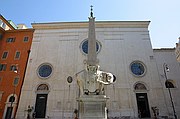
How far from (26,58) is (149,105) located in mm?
18667

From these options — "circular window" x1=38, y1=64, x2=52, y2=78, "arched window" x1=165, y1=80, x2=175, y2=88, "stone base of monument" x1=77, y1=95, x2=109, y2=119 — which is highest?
"circular window" x1=38, y1=64, x2=52, y2=78

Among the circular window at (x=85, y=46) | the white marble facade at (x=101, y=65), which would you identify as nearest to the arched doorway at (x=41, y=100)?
the white marble facade at (x=101, y=65)

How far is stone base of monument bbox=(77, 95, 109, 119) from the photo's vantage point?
6945 millimetres

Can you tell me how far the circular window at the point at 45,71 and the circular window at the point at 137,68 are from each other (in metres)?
→ 12.1

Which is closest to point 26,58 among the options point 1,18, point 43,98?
point 43,98

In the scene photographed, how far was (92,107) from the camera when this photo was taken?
7.08m

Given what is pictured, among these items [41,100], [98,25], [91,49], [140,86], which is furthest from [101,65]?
[91,49]

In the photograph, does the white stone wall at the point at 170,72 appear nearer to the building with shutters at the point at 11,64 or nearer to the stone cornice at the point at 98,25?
the stone cornice at the point at 98,25

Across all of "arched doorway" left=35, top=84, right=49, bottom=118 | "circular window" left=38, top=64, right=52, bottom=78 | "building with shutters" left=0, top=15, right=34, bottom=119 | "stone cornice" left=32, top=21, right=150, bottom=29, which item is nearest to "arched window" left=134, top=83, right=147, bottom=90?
"stone cornice" left=32, top=21, right=150, bottom=29

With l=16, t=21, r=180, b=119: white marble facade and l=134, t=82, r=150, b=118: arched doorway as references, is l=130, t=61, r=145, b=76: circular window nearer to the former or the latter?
l=16, t=21, r=180, b=119: white marble facade

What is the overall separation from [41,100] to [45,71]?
4.19 m

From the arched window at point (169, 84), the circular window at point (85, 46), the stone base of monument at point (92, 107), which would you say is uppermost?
the circular window at point (85, 46)

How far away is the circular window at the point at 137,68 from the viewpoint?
21467mm

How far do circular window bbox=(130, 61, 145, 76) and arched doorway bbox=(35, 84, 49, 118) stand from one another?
12614mm
